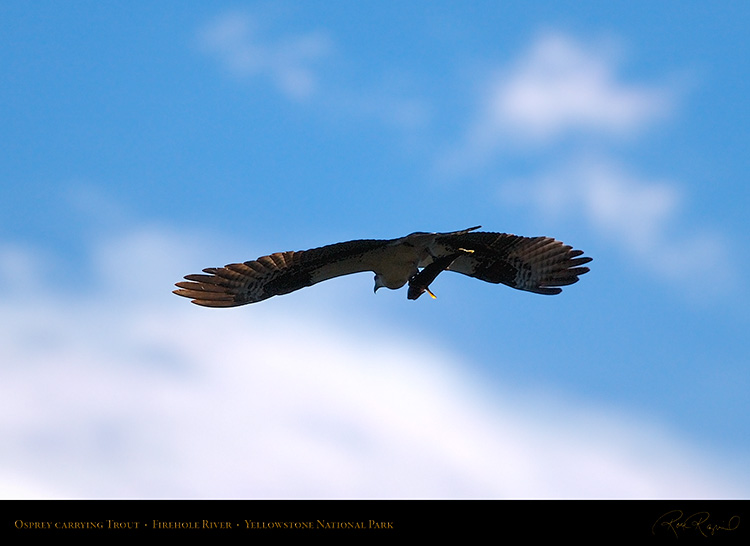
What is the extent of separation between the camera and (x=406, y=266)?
1323cm

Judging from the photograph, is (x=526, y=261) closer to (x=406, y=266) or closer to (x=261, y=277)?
(x=406, y=266)

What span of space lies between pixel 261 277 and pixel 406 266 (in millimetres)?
2140

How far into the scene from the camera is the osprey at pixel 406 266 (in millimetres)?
13141
